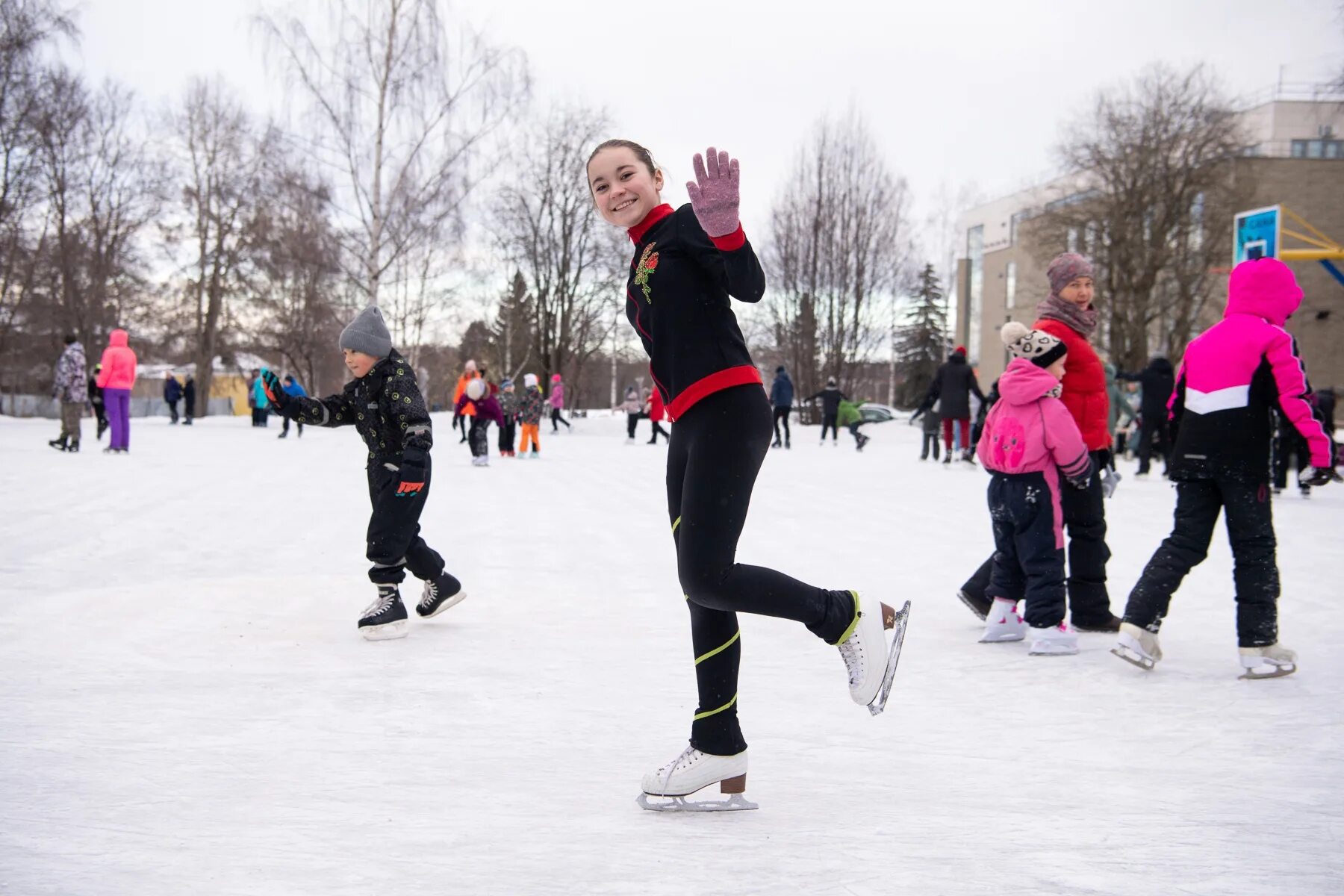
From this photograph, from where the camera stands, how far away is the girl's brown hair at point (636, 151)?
2.85 metres

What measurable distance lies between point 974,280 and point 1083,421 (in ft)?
191

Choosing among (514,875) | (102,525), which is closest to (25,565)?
(102,525)

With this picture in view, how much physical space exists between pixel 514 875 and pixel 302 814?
2.15 feet

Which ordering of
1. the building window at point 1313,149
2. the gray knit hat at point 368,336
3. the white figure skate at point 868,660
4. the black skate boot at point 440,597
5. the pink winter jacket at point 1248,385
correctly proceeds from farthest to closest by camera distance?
1. the building window at point 1313,149
2. the black skate boot at point 440,597
3. the gray knit hat at point 368,336
4. the pink winter jacket at point 1248,385
5. the white figure skate at point 868,660

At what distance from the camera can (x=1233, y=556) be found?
14.0ft

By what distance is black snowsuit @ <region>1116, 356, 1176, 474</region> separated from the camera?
47.6 ft

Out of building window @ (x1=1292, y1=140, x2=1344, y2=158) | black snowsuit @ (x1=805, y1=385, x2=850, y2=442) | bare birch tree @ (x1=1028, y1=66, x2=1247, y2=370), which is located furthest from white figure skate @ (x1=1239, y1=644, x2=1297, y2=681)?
building window @ (x1=1292, y1=140, x2=1344, y2=158)

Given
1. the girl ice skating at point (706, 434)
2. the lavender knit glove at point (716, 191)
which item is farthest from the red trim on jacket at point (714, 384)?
the lavender knit glove at point (716, 191)

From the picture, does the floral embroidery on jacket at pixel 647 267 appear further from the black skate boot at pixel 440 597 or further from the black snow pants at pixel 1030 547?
the black skate boot at pixel 440 597

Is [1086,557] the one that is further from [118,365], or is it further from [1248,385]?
[118,365]

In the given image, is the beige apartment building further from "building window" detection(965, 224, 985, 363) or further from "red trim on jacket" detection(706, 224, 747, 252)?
"red trim on jacket" detection(706, 224, 747, 252)

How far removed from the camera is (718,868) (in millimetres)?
2332

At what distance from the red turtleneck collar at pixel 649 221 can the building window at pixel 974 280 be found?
55.4m

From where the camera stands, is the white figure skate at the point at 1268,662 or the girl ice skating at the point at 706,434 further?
the white figure skate at the point at 1268,662
